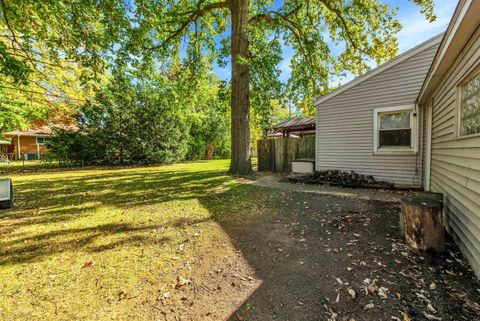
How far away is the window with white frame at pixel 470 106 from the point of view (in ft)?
7.86

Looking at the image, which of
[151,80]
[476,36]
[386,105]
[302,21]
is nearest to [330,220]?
[476,36]

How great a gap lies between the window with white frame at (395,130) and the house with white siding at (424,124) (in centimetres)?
2

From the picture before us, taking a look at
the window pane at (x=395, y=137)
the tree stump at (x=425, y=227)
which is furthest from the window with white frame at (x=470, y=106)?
the window pane at (x=395, y=137)

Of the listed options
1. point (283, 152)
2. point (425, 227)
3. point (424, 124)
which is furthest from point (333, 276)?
point (283, 152)

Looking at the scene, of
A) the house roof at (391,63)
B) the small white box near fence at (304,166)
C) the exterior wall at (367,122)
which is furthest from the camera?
the small white box near fence at (304,166)

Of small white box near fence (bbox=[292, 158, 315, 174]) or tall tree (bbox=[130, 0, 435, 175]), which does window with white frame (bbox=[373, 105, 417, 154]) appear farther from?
tall tree (bbox=[130, 0, 435, 175])

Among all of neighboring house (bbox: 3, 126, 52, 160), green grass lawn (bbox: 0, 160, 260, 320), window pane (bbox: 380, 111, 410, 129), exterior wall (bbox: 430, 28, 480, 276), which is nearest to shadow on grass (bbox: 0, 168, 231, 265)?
green grass lawn (bbox: 0, 160, 260, 320)

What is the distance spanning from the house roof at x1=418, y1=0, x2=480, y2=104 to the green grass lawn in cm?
393

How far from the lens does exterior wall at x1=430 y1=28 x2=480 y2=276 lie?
7.36 feet

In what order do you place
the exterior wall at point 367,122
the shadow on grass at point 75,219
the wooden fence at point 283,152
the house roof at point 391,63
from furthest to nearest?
the wooden fence at point 283,152 < the exterior wall at point 367,122 < the house roof at point 391,63 < the shadow on grass at point 75,219

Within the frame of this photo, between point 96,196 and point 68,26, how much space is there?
4.63m

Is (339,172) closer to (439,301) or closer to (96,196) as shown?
(439,301)

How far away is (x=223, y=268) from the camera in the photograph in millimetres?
2408

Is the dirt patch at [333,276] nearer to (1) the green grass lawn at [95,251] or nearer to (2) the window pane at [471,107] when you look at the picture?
(1) the green grass lawn at [95,251]
